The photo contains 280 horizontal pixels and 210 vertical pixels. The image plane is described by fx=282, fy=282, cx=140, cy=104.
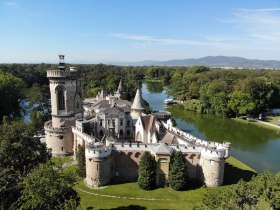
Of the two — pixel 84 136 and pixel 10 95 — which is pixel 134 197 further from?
pixel 10 95

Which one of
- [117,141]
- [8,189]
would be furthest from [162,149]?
[8,189]

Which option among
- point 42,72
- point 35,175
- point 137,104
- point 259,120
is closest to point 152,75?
point 42,72

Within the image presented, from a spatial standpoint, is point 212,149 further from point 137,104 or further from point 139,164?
point 137,104

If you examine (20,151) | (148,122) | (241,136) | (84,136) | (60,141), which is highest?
(20,151)

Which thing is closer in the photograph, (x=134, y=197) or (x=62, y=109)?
(x=134, y=197)

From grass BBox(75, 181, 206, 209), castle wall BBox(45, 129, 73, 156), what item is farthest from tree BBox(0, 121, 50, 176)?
castle wall BBox(45, 129, 73, 156)

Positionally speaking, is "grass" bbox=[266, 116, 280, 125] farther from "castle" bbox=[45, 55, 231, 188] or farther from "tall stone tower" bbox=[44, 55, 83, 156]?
"tall stone tower" bbox=[44, 55, 83, 156]
